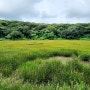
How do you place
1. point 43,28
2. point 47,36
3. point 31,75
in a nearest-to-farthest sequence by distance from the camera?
point 31,75, point 47,36, point 43,28

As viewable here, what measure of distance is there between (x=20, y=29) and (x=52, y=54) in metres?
A: 86.2

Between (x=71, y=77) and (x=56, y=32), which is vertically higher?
(x=71, y=77)

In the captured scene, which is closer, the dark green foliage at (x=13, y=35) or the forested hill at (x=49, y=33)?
the dark green foliage at (x=13, y=35)

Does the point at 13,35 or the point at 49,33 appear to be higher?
the point at 13,35

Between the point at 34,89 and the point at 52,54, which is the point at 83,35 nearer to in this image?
the point at 52,54

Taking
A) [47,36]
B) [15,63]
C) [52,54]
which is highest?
[15,63]

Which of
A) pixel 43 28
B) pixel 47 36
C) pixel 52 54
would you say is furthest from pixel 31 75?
pixel 43 28

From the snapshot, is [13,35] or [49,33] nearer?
[13,35]

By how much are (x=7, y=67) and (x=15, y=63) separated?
1.41 m

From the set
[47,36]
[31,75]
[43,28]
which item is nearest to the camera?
[31,75]

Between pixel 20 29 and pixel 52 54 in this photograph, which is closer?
pixel 52 54

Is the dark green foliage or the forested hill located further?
the forested hill

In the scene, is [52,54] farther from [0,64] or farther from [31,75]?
[31,75]

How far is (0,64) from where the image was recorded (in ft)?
42.4
